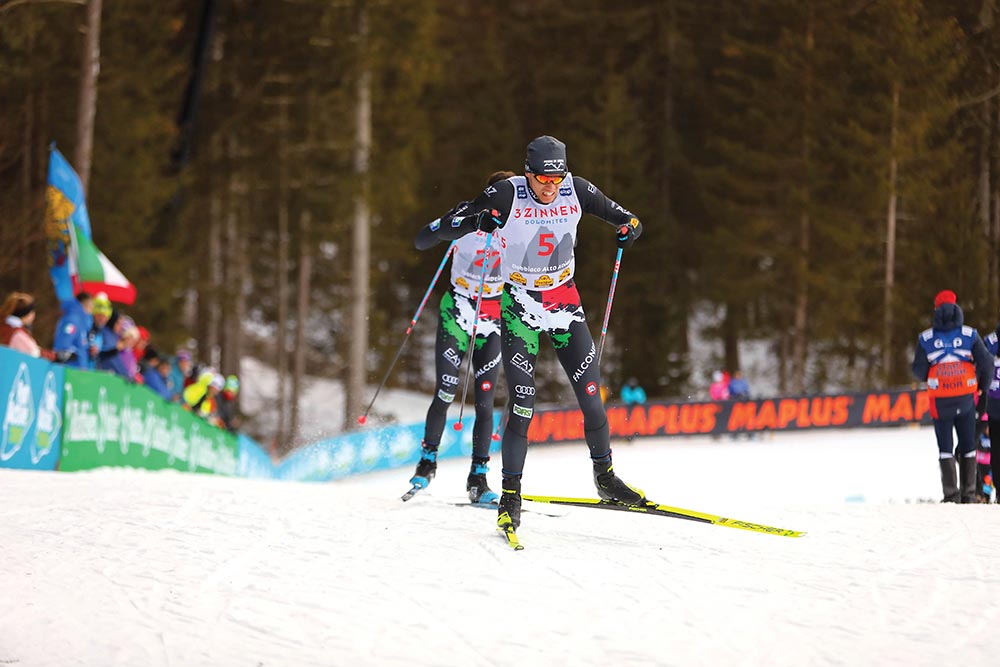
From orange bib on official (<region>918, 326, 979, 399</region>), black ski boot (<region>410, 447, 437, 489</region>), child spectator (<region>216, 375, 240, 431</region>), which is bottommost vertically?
child spectator (<region>216, 375, 240, 431</region>)

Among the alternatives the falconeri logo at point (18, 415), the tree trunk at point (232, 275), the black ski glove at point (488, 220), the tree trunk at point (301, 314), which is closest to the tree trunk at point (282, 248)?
the tree trunk at point (301, 314)

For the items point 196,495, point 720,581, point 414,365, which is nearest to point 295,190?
point 414,365

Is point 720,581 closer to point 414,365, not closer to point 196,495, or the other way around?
point 196,495

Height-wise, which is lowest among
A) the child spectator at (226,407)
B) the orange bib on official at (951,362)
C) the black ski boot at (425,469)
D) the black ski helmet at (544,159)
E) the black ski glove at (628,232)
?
the child spectator at (226,407)

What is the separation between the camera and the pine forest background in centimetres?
2361

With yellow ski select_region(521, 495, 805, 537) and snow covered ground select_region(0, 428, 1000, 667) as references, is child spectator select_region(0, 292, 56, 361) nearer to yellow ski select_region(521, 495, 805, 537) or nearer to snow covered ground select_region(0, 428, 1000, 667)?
snow covered ground select_region(0, 428, 1000, 667)

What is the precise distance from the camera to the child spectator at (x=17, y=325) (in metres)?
10.7

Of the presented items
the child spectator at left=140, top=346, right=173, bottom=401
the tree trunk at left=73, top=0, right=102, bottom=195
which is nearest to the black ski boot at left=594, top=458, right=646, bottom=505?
the child spectator at left=140, top=346, right=173, bottom=401

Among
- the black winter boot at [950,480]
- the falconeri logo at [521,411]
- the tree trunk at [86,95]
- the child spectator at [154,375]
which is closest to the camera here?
the falconeri logo at [521,411]

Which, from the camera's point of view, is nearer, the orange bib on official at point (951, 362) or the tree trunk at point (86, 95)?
the orange bib on official at point (951, 362)

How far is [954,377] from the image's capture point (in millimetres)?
9812

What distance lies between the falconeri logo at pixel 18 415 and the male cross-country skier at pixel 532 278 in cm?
523

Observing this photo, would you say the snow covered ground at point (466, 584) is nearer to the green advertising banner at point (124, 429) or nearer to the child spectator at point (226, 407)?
the green advertising banner at point (124, 429)

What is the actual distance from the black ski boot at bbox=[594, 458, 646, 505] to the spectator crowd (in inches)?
246
